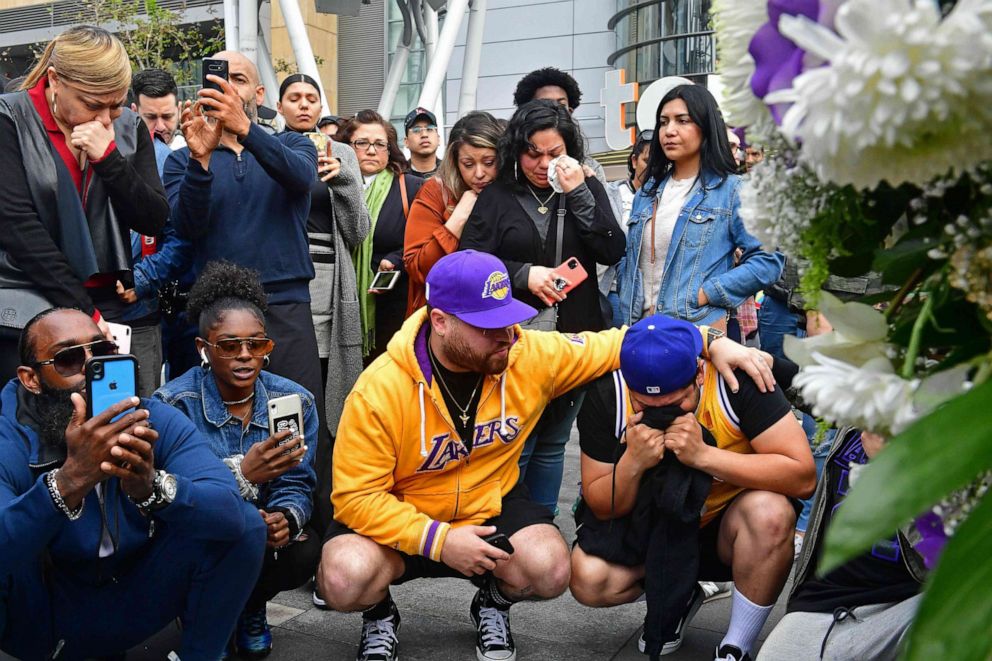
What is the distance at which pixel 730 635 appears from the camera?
10.4 ft

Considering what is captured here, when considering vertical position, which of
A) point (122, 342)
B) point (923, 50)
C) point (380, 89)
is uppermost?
point (380, 89)

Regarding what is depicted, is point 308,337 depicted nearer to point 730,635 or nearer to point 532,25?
point 730,635

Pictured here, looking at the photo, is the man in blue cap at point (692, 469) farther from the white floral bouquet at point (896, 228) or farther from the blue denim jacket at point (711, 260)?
the white floral bouquet at point (896, 228)

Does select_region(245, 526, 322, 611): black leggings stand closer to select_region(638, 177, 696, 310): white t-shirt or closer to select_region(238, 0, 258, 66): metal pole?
select_region(638, 177, 696, 310): white t-shirt

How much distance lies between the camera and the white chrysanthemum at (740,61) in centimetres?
95

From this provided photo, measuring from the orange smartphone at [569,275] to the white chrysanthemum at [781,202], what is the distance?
2.80m

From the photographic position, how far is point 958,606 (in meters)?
0.69

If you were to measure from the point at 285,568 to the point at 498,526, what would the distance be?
0.70m

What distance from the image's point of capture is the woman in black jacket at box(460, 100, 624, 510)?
4039mm

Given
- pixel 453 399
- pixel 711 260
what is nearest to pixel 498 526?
pixel 453 399

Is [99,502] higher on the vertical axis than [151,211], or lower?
lower

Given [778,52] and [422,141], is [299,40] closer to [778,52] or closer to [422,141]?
[422,141]

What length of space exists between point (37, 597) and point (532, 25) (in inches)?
838

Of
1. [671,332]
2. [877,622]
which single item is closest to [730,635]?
[877,622]
